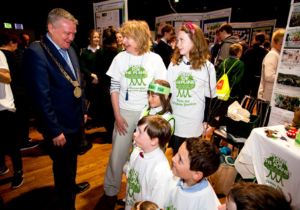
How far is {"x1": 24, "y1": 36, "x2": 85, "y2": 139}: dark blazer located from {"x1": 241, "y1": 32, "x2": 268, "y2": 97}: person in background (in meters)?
3.55

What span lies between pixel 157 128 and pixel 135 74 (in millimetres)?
589

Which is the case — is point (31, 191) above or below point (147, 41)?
below

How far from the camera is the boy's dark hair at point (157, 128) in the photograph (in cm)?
147

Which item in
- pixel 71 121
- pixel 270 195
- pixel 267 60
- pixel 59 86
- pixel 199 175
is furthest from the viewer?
pixel 267 60

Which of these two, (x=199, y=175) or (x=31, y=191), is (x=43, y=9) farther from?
(x=199, y=175)

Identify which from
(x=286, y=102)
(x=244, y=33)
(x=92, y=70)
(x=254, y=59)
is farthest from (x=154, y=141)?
(x=244, y=33)

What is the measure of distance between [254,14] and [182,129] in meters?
7.36

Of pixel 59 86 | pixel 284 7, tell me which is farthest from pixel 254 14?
pixel 59 86

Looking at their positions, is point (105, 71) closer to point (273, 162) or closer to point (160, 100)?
point (160, 100)

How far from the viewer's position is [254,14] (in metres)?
7.59

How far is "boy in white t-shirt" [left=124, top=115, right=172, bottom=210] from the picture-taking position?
135 cm

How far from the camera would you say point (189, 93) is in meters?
1.79

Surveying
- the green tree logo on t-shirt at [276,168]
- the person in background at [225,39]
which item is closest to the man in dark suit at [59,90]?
the green tree logo on t-shirt at [276,168]

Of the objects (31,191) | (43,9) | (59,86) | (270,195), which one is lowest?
(31,191)
